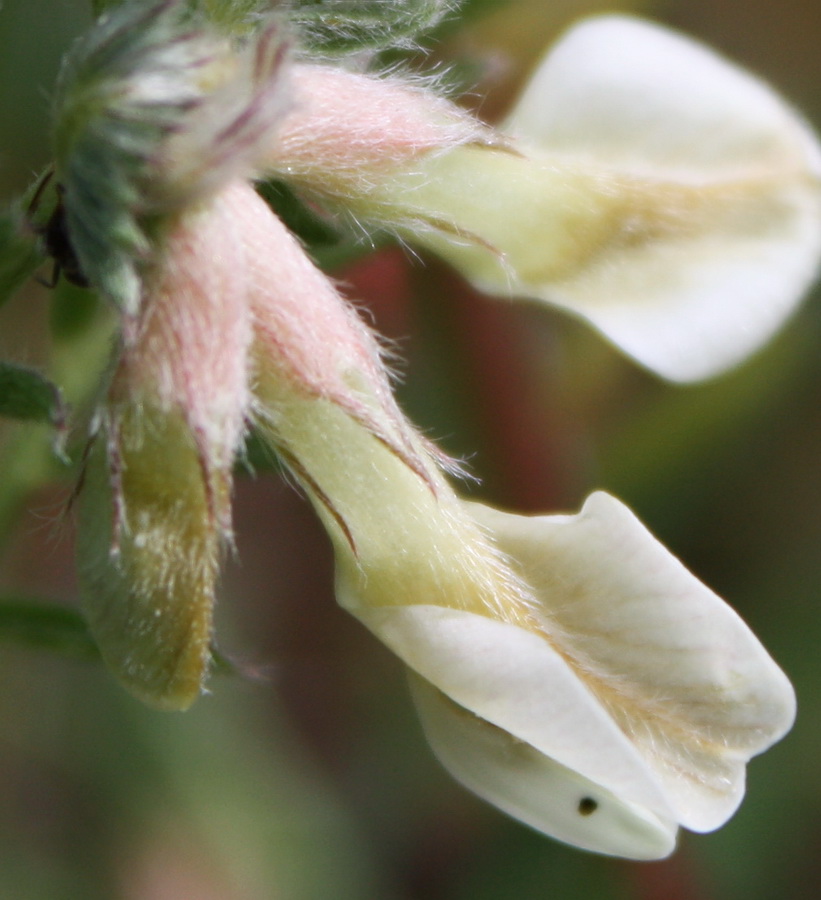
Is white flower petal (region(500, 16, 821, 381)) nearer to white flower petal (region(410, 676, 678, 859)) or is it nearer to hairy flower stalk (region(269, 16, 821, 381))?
hairy flower stalk (region(269, 16, 821, 381))

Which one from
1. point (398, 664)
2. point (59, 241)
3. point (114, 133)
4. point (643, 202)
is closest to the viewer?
point (114, 133)

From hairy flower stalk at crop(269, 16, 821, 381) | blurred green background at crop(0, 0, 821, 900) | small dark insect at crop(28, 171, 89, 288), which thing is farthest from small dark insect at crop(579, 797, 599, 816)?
blurred green background at crop(0, 0, 821, 900)

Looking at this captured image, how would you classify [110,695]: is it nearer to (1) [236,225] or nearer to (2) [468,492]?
(2) [468,492]

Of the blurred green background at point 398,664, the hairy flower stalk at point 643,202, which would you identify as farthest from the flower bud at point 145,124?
the blurred green background at point 398,664

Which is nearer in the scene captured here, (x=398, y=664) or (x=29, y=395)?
(x=29, y=395)

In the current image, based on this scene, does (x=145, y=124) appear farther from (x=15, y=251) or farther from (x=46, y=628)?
(x=46, y=628)

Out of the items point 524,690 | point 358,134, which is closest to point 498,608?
point 524,690

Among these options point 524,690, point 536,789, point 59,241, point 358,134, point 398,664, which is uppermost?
point 358,134
